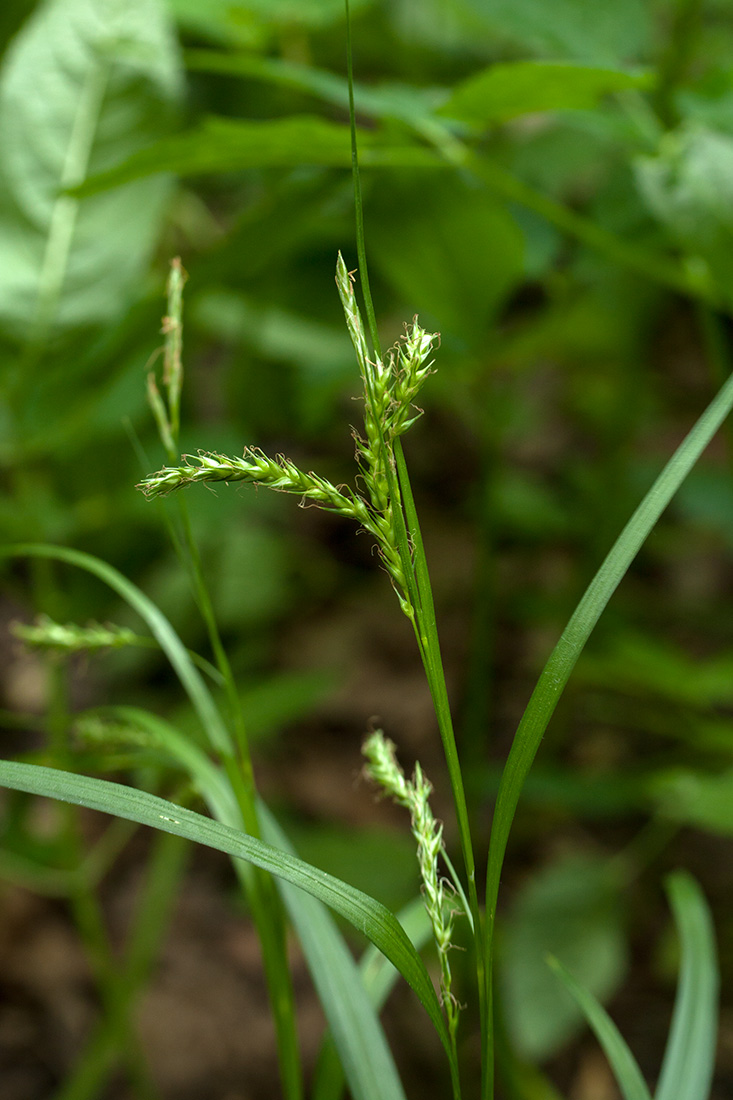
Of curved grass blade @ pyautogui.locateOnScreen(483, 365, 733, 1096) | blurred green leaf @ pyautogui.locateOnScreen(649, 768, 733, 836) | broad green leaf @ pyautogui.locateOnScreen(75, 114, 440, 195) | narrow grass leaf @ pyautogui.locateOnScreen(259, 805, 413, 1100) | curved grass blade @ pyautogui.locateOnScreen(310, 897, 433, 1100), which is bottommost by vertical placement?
blurred green leaf @ pyautogui.locateOnScreen(649, 768, 733, 836)

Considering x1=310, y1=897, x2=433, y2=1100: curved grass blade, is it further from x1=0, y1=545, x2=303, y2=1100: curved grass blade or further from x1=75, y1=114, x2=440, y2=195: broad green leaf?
x1=75, y1=114, x2=440, y2=195: broad green leaf

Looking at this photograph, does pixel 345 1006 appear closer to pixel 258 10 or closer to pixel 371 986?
pixel 371 986

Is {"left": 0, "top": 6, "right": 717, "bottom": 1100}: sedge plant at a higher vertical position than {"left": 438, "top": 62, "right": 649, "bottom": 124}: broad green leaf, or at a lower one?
lower

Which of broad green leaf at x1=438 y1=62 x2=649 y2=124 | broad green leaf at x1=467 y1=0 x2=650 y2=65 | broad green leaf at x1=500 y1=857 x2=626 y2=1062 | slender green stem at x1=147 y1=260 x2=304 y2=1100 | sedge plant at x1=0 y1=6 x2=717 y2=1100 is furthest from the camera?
broad green leaf at x1=500 y1=857 x2=626 y2=1062

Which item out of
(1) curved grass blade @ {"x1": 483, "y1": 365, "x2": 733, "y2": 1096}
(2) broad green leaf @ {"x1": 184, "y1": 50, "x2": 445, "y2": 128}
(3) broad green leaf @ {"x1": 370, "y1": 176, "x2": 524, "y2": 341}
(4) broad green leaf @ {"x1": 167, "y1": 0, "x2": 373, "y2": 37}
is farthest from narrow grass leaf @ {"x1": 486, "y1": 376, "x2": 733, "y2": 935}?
(4) broad green leaf @ {"x1": 167, "y1": 0, "x2": 373, "y2": 37}

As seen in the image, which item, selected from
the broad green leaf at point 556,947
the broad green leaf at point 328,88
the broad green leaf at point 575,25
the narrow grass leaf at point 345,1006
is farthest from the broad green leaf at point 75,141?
the broad green leaf at point 556,947

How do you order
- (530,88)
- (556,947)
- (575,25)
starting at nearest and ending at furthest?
(530,88), (575,25), (556,947)

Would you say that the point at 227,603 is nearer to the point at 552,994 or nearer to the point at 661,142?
the point at 552,994

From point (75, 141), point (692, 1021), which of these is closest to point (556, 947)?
point (692, 1021)
